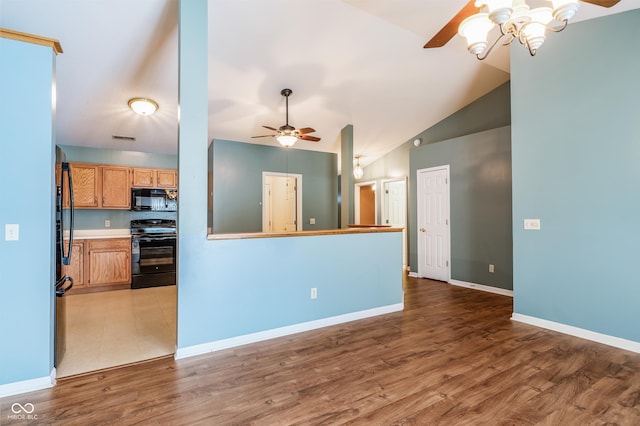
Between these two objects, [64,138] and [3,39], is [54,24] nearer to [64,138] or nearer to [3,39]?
[3,39]

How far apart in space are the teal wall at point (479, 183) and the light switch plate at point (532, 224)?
1243 mm

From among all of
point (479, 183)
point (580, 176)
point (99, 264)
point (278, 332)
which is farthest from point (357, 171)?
point (99, 264)

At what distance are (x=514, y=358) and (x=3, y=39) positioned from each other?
178 inches

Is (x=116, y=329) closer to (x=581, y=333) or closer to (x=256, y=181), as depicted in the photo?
(x=256, y=181)

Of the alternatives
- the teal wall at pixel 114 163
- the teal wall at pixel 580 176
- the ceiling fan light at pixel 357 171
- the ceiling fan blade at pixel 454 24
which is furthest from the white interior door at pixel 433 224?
the teal wall at pixel 114 163

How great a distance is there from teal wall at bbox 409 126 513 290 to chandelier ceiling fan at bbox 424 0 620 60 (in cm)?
276

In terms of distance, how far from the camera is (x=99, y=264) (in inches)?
183

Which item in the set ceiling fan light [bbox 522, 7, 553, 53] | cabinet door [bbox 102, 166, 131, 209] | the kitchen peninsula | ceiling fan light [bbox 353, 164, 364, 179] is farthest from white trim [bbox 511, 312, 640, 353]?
cabinet door [bbox 102, 166, 131, 209]

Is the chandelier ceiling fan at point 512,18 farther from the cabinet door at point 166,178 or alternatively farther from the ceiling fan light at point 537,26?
the cabinet door at point 166,178

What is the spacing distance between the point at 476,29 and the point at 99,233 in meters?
5.98

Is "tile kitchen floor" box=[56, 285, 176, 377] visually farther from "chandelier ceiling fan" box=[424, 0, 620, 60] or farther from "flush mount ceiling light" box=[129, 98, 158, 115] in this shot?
"chandelier ceiling fan" box=[424, 0, 620, 60]

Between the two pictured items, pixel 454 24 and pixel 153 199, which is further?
pixel 153 199

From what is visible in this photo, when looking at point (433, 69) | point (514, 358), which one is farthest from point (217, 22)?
point (514, 358)

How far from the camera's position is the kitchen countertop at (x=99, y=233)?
4.66 m
